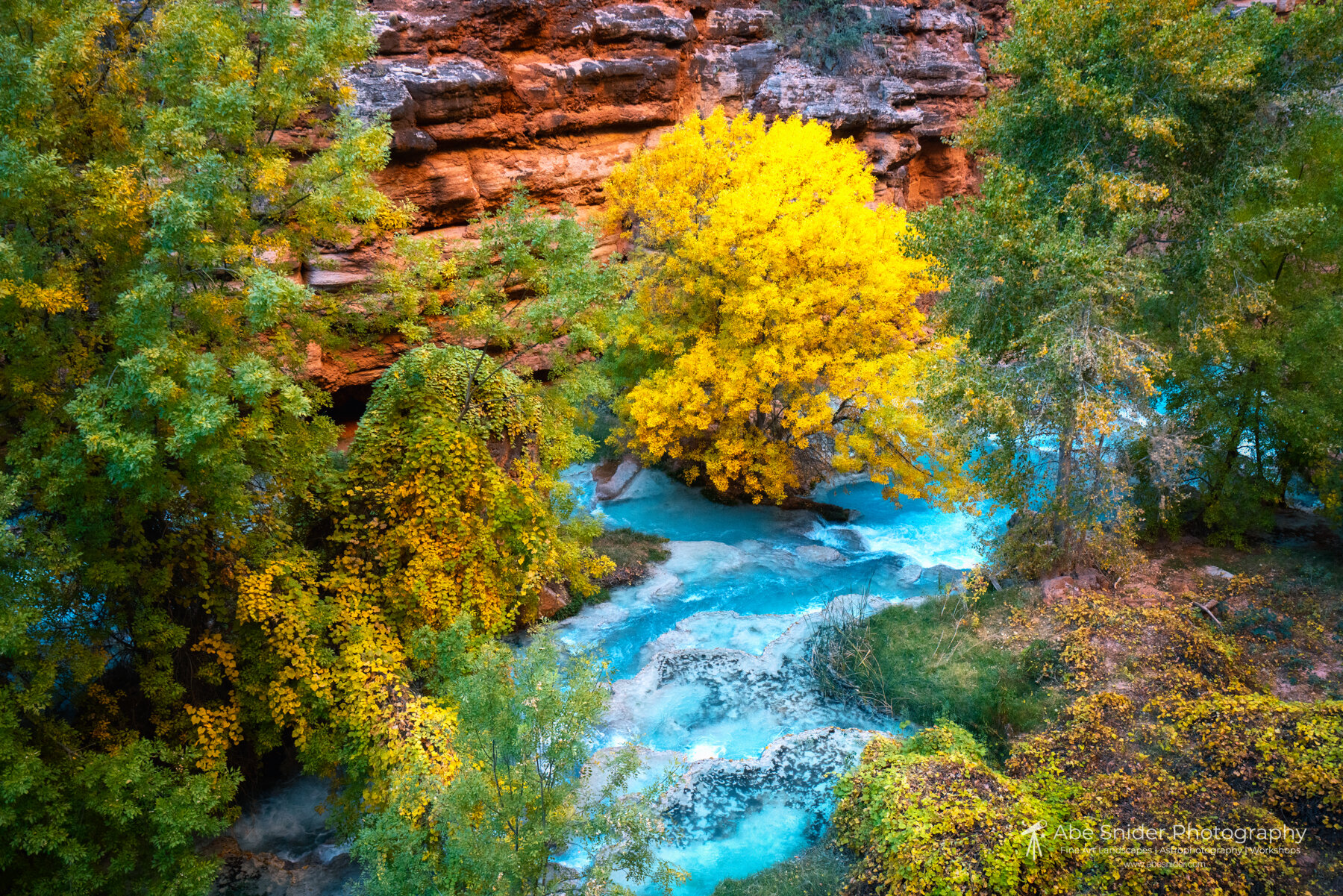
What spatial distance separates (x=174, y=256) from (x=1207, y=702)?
13519mm

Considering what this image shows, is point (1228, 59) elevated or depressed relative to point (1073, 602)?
elevated

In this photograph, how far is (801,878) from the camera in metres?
9.40

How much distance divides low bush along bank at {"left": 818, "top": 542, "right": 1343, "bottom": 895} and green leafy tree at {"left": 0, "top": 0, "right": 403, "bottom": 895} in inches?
319

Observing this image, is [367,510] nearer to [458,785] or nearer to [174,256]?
[174,256]

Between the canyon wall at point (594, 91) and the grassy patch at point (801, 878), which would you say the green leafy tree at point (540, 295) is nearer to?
the canyon wall at point (594, 91)

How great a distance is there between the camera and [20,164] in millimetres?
7578

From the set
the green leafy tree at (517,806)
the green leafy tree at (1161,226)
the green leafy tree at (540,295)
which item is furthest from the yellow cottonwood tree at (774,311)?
the green leafy tree at (517,806)

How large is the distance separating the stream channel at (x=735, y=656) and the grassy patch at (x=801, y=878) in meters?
0.32

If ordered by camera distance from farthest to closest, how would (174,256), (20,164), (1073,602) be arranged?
(1073,602)
(174,256)
(20,164)

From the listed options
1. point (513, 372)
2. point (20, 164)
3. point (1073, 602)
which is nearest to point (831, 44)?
point (513, 372)

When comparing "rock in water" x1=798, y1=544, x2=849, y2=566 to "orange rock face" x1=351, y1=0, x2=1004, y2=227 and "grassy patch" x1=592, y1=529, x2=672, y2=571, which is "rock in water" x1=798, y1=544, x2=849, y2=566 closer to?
"grassy patch" x1=592, y1=529, x2=672, y2=571

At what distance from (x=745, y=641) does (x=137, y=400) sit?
1061cm

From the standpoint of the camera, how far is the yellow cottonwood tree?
16719 mm

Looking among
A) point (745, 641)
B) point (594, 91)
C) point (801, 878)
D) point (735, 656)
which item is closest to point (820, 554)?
point (745, 641)
